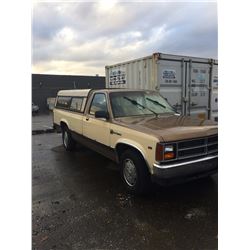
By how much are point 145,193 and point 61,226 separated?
4.55 ft

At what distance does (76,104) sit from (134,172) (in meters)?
3.03

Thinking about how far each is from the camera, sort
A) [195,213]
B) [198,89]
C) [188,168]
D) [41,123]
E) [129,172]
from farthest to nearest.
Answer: [41,123]
[198,89]
[129,172]
[188,168]
[195,213]

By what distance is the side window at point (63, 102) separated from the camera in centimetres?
706

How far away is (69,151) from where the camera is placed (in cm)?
730

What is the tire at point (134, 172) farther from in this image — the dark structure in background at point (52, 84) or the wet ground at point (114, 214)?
the dark structure in background at point (52, 84)

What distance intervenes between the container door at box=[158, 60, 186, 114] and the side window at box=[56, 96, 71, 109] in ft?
8.87

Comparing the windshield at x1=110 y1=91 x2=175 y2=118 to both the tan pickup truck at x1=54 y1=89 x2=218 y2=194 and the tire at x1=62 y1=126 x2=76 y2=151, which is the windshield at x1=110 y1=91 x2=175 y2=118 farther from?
the tire at x1=62 y1=126 x2=76 y2=151

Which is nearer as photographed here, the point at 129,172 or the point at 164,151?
the point at 164,151

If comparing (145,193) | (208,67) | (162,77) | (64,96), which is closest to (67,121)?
(64,96)

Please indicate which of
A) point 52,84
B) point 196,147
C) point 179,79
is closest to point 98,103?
point 196,147

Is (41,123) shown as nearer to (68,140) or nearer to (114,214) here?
(68,140)

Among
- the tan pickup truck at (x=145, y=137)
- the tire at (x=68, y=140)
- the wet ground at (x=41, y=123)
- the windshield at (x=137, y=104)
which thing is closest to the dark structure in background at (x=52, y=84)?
the wet ground at (x=41, y=123)

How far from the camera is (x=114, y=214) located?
3.54 meters

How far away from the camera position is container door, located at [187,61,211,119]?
26.7 ft
